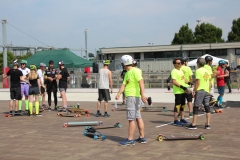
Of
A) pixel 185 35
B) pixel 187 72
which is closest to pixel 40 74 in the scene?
pixel 187 72

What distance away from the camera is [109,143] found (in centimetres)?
780

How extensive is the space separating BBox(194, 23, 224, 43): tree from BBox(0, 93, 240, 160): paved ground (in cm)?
4537

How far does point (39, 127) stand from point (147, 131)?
10.6 feet

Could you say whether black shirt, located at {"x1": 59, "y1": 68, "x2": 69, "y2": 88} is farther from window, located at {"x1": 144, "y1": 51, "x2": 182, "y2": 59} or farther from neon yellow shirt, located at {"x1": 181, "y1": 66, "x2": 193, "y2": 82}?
window, located at {"x1": 144, "y1": 51, "x2": 182, "y2": 59}

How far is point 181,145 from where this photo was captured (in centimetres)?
743

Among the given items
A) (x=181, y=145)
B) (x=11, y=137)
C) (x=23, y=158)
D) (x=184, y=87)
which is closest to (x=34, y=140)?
(x=11, y=137)

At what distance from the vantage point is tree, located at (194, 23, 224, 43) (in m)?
54.7

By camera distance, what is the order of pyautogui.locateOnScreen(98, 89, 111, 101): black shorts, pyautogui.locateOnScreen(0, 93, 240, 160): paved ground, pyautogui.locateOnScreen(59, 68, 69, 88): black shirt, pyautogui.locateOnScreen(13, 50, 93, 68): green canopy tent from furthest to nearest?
1. pyautogui.locateOnScreen(13, 50, 93, 68): green canopy tent
2. pyautogui.locateOnScreen(59, 68, 69, 88): black shirt
3. pyautogui.locateOnScreen(98, 89, 111, 101): black shorts
4. pyautogui.locateOnScreen(0, 93, 240, 160): paved ground

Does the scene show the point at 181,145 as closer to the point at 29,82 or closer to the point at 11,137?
the point at 11,137

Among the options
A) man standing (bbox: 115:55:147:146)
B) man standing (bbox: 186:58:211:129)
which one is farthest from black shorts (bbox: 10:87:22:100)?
man standing (bbox: 186:58:211:129)

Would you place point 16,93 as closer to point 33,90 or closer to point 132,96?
point 33,90

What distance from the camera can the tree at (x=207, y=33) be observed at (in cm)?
5466

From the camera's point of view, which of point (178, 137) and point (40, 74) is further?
point (40, 74)

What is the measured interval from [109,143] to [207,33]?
49706mm
